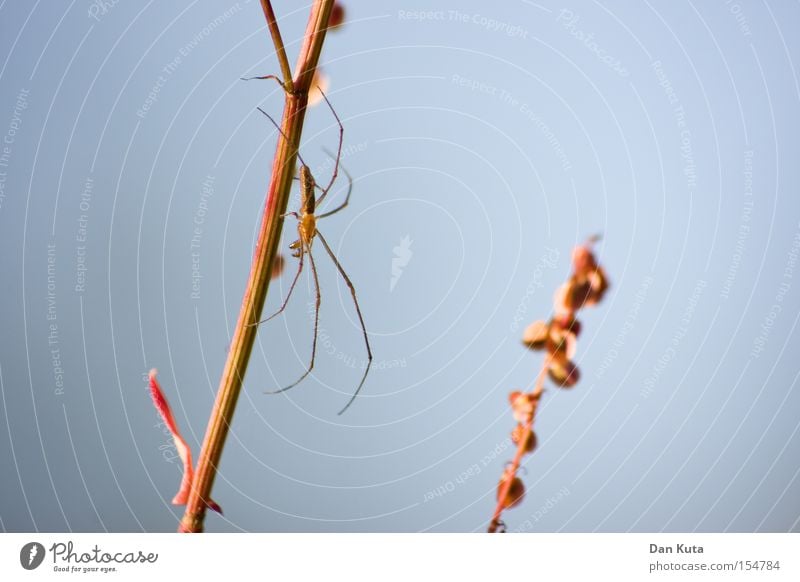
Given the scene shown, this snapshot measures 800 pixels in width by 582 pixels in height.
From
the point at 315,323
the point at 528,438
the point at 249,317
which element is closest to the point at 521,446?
the point at 528,438

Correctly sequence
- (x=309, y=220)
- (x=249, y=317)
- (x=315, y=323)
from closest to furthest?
1. (x=249, y=317)
2. (x=309, y=220)
3. (x=315, y=323)

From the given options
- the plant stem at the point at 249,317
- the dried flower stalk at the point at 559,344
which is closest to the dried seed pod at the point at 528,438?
the dried flower stalk at the point at 559,344

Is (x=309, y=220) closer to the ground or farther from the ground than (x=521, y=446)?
farther from the ground

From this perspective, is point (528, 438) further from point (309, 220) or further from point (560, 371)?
point (309, 220)

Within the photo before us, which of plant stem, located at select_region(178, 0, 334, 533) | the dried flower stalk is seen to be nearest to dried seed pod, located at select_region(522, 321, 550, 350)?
the dried flower stalk

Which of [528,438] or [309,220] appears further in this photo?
[309,220]
